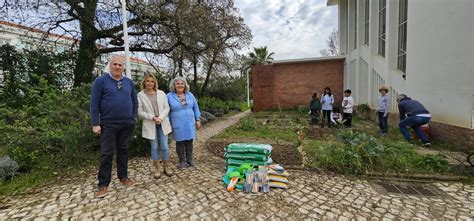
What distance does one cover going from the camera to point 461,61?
4.71 m

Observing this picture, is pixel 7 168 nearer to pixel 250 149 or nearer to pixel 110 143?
pixel 110 143

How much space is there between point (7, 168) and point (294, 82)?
14.1 meters

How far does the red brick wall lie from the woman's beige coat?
12.3 m

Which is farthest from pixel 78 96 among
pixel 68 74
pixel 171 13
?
pixel 68 74

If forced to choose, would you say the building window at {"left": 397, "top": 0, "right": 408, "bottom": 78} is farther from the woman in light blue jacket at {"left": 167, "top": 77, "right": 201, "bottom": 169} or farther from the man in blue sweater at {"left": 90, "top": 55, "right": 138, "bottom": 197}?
the man in blue sweater at {"left": 90, "top": 55, "right": 138, "bottom": 197}

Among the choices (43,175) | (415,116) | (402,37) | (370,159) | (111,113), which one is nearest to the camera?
(111,113)

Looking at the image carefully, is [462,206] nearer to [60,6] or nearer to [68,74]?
[60,6]

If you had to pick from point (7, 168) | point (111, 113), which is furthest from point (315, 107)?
point (7, 168)

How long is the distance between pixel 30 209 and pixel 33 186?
0.90 meters

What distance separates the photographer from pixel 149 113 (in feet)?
11.3

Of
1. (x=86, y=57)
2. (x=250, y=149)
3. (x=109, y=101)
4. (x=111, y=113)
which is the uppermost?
(x=86, y=57)

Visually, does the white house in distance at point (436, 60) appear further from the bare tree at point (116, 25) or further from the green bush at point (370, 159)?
the bare tree at point (116, 25)

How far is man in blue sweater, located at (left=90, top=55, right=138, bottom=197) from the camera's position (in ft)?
9.37

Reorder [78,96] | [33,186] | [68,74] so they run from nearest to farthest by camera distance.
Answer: [33,186] < [78,96] < [68,74]
